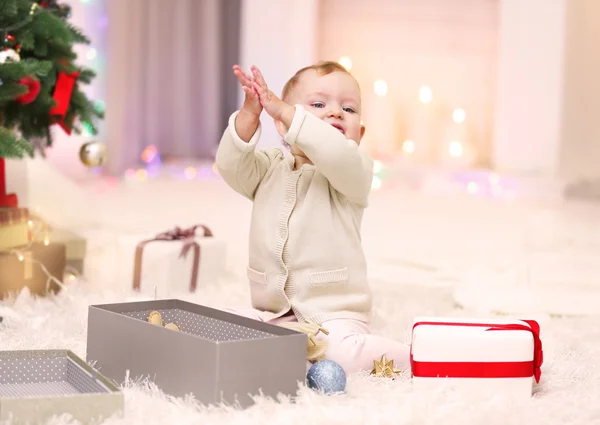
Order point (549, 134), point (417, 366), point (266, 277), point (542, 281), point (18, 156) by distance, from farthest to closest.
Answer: point (549, 134) → point (542, 281) → point (18, 156) → point (266, 277) → point (417, 366)

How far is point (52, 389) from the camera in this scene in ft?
3.04

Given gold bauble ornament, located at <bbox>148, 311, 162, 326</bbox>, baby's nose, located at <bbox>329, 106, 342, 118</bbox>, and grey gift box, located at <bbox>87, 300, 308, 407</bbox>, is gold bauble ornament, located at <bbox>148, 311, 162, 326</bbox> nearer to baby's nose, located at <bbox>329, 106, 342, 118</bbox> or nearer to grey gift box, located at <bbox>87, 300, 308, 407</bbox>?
grey gift box, located at <bbox>87, 300, 308, 407</bbox>

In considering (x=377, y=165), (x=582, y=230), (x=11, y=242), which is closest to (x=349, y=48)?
(x=377, y=165)

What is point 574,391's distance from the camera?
97 cm

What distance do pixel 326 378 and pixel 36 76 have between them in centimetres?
100

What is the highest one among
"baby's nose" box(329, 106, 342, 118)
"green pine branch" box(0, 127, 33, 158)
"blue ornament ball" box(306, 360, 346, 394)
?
"baby's nose" box(329, 106, 342, 118)

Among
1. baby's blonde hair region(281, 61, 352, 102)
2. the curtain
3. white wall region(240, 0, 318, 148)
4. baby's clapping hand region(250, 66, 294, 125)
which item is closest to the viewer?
baby's clapping hand region(250, 66, 294, 125)

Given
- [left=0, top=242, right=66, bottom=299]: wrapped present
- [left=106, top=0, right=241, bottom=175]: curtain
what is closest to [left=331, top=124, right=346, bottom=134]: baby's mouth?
[left=0, top=242, right=66, bottom=299]: wrapped present

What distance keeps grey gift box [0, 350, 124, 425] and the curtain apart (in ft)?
12.2

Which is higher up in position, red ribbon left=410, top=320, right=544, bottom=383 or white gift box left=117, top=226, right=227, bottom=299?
red ribbon left=410, top=320, right=544, bottom=383

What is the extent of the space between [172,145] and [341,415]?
4.34 metres

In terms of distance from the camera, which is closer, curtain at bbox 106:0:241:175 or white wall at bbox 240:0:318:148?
white wall at bbox 240:0:318:148

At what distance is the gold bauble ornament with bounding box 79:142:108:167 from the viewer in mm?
2047

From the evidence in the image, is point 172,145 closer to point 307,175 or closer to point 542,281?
point 542,281
